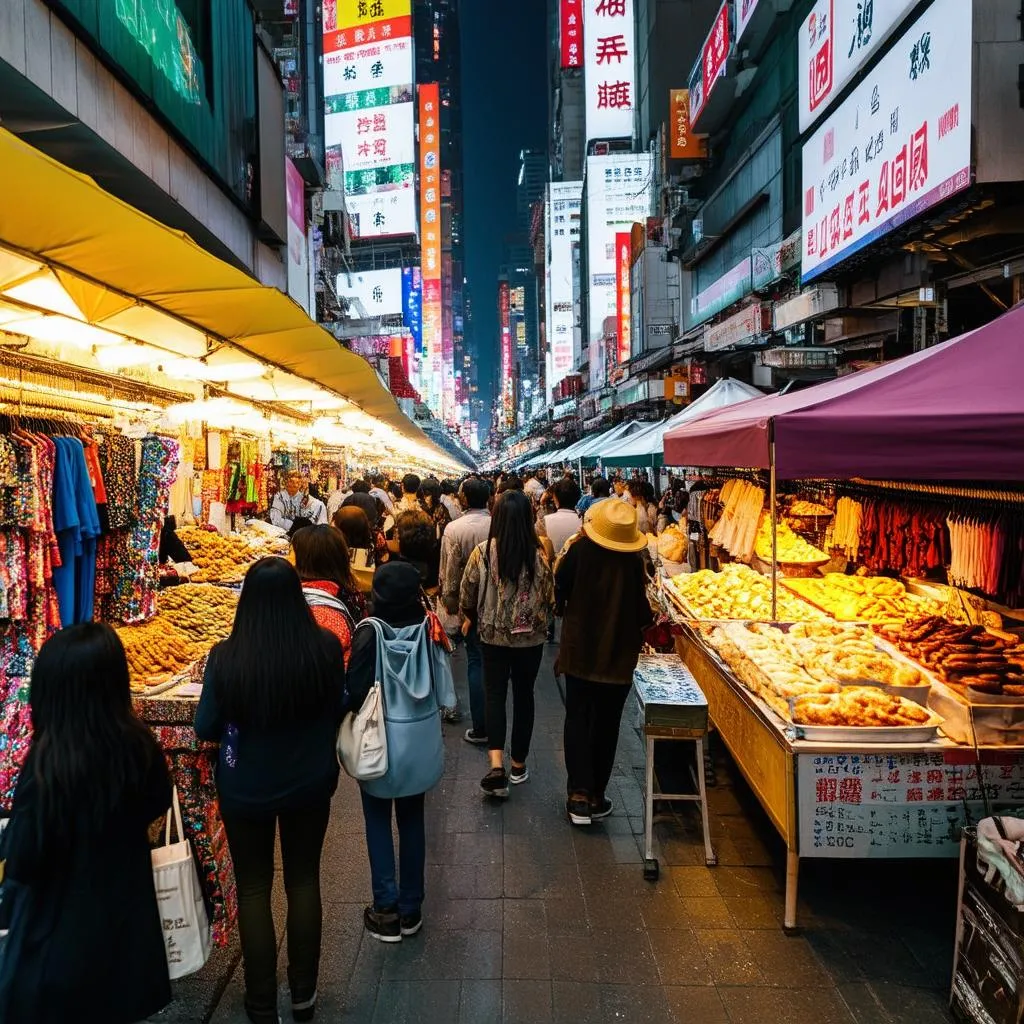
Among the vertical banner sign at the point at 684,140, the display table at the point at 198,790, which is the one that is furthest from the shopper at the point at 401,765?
the vertical banner sign at the point at 684,140

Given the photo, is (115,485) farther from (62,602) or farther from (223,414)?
(223,414)

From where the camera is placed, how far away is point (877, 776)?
3781 mm

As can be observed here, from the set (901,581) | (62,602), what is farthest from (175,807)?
(901,581)

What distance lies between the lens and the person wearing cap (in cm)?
486

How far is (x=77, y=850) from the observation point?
232 cm

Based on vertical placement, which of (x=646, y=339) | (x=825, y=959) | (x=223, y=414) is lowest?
(x=825, y=959)

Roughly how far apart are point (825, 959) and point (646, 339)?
27.5m

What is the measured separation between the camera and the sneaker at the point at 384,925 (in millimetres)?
3734

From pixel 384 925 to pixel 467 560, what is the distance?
285 centimetres

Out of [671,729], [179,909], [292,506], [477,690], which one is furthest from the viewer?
[292,506]

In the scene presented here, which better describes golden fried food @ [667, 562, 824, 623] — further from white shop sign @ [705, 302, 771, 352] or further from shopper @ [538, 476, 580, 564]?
white shop sign @ [705, 302, 771, 352]

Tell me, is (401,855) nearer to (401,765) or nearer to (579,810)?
(401,765)

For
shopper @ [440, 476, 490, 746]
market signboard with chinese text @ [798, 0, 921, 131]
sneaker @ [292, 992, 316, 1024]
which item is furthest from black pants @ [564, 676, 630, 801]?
market signboard with chinese text @ [798, 0, 921, 131]

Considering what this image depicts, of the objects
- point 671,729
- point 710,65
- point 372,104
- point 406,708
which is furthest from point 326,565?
point 372,104
